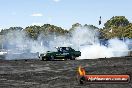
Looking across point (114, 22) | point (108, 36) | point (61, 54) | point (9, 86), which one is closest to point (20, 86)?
point (9, 86)

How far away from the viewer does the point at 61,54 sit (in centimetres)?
3259

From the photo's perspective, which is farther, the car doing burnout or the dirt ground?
the car doing burnout

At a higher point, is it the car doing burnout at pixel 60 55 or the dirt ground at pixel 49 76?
the car doing burnout at pixel 60 55

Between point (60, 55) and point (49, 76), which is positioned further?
point (60, 55)

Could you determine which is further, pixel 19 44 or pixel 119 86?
pixel 19 44

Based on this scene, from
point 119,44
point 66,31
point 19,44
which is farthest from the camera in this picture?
point 66,31

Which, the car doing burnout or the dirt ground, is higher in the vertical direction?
the car doing burnout

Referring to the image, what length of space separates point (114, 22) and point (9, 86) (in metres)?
147

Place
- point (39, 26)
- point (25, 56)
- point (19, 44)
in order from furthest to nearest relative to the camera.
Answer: point (39, 26) → point (19, 44) → point (25, 56)

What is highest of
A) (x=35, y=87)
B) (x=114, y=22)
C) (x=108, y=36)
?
(x=114, y=22)

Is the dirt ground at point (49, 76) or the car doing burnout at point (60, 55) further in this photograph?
the car doing burnout at point (60, 55)

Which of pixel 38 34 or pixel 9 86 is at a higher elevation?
pixel 38 34

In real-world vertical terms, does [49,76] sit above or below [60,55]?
below

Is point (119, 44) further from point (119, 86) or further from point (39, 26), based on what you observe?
point (39, 26)
